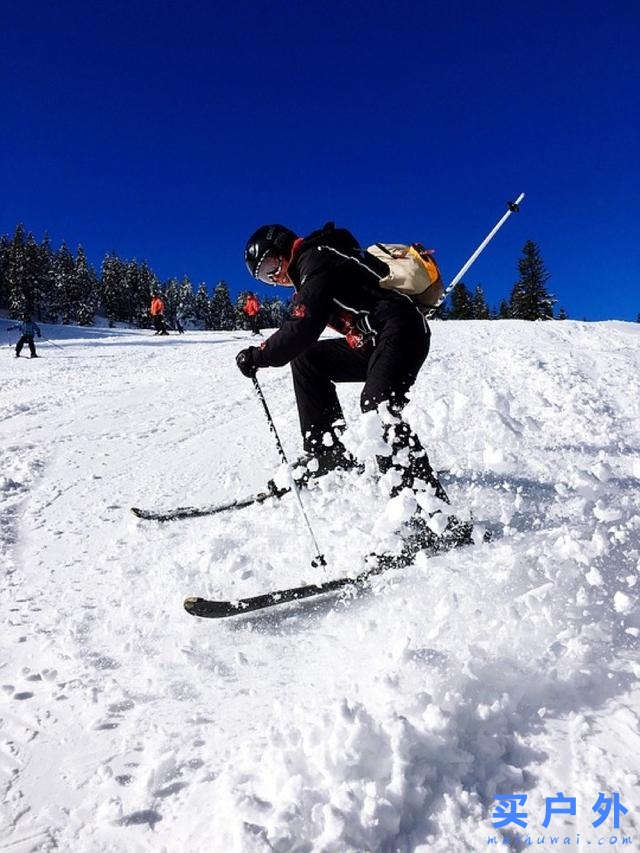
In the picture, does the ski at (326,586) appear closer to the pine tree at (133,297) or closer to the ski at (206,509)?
the ski at (206,509)

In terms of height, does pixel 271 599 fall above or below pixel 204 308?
below

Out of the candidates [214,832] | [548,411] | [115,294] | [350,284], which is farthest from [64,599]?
[115,294]

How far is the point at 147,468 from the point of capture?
5.08 m

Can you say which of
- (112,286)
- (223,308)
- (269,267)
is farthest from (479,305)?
(269,267)

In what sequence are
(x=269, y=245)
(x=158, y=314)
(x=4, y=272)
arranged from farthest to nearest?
(x=4, y=272) → (x=158, y=314) → (x=269, y=245)

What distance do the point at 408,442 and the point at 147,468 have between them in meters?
2.91

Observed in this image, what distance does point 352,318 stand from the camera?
3.63 m

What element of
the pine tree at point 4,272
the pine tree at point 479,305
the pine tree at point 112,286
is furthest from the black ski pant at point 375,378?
A: the pine tree at point 112,286

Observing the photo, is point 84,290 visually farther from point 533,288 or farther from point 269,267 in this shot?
point 269,267

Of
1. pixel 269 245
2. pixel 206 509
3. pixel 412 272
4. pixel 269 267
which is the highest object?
pixel 269 245

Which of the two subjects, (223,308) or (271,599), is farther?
(223,308)

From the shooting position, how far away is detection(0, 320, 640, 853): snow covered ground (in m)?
1.53

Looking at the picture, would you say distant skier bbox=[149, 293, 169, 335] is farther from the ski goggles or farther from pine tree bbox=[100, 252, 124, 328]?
pine tree bbox=[100, 252, 124, 328]

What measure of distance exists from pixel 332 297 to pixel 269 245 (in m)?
0.73
